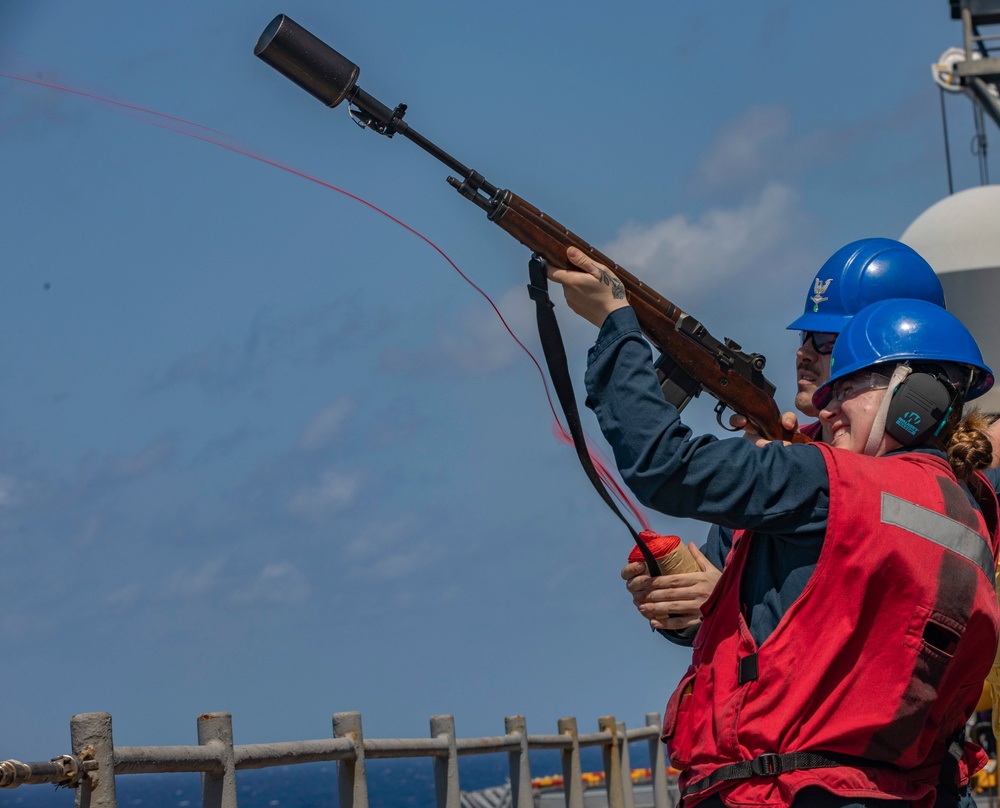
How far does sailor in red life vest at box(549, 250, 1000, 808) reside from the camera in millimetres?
3023

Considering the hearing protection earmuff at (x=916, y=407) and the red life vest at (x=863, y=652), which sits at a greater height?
the hearing protection earmuff at (x=916, y=407)

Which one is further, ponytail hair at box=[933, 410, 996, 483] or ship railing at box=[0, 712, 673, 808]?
ship railing at box=[0, 712, 673, 808]

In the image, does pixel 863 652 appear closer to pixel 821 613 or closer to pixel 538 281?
pixel 821 613

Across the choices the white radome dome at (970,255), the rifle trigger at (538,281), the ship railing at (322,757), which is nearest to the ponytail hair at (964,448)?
the rifle trigger at (538,281)

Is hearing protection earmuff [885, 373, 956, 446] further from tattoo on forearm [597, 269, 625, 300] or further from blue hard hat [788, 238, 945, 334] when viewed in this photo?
blue hard hat [788, 238, 945, 334]

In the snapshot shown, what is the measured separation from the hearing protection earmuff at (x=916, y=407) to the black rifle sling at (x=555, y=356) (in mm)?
944

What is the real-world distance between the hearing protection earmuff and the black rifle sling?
0.94 metres

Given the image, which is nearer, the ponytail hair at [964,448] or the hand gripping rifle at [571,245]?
the ponytail hair at [964,448]

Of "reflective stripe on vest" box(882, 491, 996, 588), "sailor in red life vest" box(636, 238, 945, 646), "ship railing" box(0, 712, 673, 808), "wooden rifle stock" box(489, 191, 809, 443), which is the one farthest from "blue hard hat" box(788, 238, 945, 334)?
"ship railing" box(0, 712, 673, 808)

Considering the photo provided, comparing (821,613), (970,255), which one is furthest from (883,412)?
(970,255)

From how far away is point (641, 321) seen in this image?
14.5 ft

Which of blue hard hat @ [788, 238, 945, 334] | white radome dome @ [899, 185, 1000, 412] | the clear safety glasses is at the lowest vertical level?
the clear safety glasses

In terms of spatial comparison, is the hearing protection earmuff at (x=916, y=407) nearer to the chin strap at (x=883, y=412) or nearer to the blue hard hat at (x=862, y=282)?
the chin strap at (x=883, y=412)

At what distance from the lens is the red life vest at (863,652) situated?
9.91ft
